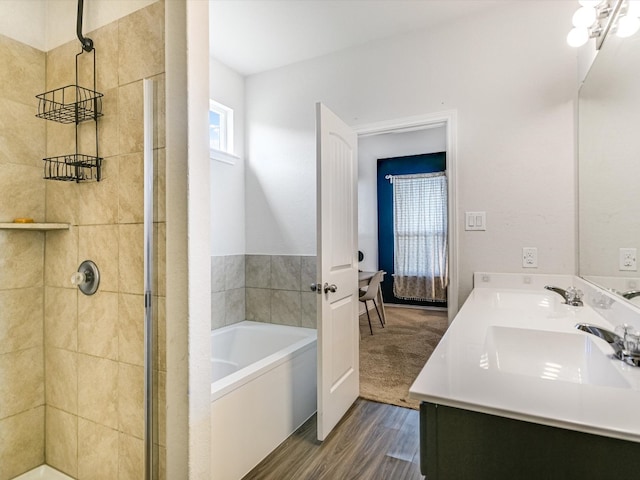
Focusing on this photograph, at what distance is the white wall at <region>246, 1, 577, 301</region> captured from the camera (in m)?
2.14

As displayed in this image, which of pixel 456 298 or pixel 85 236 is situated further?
pixel 456 298

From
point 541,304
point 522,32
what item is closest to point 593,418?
point 541,304

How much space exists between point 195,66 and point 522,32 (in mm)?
2083

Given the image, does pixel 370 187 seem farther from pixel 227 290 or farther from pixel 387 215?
pixel 227 290

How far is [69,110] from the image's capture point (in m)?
1.51

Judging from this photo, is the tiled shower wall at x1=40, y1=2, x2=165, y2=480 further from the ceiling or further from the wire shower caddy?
the ceiling

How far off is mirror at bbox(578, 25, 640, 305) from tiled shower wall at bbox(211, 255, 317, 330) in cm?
182

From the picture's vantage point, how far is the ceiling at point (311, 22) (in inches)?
89.6

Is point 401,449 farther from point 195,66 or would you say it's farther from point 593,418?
point 195,66

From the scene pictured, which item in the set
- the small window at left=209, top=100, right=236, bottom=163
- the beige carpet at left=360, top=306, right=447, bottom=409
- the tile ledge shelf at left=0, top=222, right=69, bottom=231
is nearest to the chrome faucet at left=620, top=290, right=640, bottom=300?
the beige carpet at left=360, top=306, right=447, bottom=409

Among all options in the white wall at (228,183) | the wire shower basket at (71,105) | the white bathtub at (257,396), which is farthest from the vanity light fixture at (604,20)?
the white wall at (228,183)

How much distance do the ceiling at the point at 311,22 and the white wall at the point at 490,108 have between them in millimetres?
96

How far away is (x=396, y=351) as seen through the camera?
11.9ft

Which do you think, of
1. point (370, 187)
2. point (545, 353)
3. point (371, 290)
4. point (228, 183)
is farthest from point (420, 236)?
point (545, 353)
